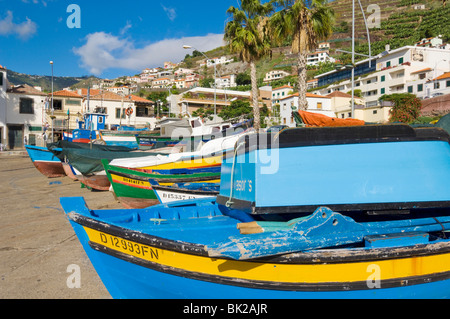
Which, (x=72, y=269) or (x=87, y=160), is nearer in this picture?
(x=72, y=269)

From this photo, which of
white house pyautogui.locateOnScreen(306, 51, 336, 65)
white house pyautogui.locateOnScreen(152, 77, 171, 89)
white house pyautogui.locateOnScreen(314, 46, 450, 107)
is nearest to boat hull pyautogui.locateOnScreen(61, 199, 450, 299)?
white house pyautogui.locateOnScreen(314, 46, 450, 107)

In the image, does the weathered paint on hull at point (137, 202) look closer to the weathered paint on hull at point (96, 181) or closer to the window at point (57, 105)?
the weathered paint on hull at point (96, 181)

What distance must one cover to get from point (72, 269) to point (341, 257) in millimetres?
4469

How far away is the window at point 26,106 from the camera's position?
146 ft

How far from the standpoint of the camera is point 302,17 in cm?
1597

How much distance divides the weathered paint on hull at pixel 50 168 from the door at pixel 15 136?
101 feet

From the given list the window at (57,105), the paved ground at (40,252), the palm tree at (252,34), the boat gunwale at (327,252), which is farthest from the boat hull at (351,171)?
the window at (57,105)

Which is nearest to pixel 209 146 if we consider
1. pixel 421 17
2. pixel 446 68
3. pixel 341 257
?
pixel 341 257

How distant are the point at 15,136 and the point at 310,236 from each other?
5038 centimetres

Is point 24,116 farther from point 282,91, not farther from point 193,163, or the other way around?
point 282,91

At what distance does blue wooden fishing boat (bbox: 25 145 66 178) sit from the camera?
18.3 m

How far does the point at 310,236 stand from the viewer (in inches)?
138
